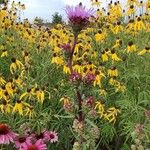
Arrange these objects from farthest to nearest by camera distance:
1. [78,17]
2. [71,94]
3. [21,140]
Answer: [71,94]
[21,140]
[78,17]

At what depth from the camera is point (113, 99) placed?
4.96 meters

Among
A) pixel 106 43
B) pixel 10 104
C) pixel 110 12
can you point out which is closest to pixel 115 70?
pixel 10 104

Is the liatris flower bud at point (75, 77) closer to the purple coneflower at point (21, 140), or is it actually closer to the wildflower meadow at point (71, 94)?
the wildflower meadow at point (71, 94)

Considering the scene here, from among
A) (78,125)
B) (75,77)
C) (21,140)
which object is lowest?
(21,140)

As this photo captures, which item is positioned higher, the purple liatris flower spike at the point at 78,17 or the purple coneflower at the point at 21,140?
the purple liatris flower spike at the point at 78,17

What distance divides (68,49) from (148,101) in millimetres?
1965

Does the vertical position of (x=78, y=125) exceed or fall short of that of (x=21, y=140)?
it exceeds it

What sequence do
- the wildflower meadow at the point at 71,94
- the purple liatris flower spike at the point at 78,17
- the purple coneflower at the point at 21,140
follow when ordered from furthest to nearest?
the wildflower meadow at the point at 71,94, the purple coneflower at the point at 21,140, the purple liatris flower spike at the point at 78,17

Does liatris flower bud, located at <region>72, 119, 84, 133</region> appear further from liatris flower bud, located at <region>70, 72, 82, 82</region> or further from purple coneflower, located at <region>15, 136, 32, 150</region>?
purple coneflower, located at <region>15, 136, 32, 150</region>

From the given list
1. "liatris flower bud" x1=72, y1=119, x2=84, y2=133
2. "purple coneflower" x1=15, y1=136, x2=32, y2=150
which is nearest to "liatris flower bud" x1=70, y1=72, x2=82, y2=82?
"liatris flower bud" x1=72, y1=119, x2=84, y2=133

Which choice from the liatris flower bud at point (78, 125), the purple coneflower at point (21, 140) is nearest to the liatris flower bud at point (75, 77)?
the liatris flower bud at point (78, 125)

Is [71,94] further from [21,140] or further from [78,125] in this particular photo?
[78,125]

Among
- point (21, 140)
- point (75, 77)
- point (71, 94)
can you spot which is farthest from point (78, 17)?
point (71, 94)

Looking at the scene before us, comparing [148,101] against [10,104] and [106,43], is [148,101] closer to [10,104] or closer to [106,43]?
[10,104]
